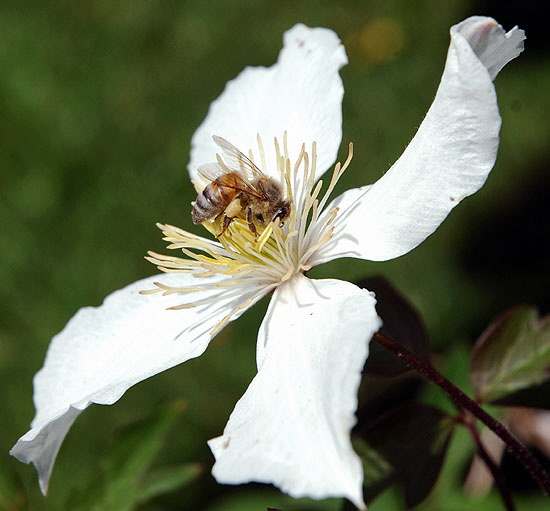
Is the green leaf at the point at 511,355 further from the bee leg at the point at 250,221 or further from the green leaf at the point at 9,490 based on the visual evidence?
the green leaf at the point at 9,490

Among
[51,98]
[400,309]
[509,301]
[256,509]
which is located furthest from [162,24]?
[400,309]

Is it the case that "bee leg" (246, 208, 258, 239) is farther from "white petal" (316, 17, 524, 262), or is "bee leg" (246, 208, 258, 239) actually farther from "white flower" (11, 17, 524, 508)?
"white petal" (316, 17, 524, 262)

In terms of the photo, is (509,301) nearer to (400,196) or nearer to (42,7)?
(400,196)

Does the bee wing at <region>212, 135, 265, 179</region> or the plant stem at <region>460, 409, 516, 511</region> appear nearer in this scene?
the plant stem at <region>460, 409, 516, 511</region>

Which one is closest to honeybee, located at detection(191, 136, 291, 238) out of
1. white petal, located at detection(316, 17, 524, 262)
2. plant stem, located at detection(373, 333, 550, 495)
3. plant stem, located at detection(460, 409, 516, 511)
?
white petal, located at detection(316, 17, 524, 262)

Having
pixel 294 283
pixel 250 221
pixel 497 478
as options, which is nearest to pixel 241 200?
pixel 250 221

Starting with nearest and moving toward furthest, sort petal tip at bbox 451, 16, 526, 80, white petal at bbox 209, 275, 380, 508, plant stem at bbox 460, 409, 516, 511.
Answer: white petal at bbox 209, 275, 380, 508
petal tip at bbox 451, 16, 526, 80
plant stem at bbox 460, 409, 516, 511
